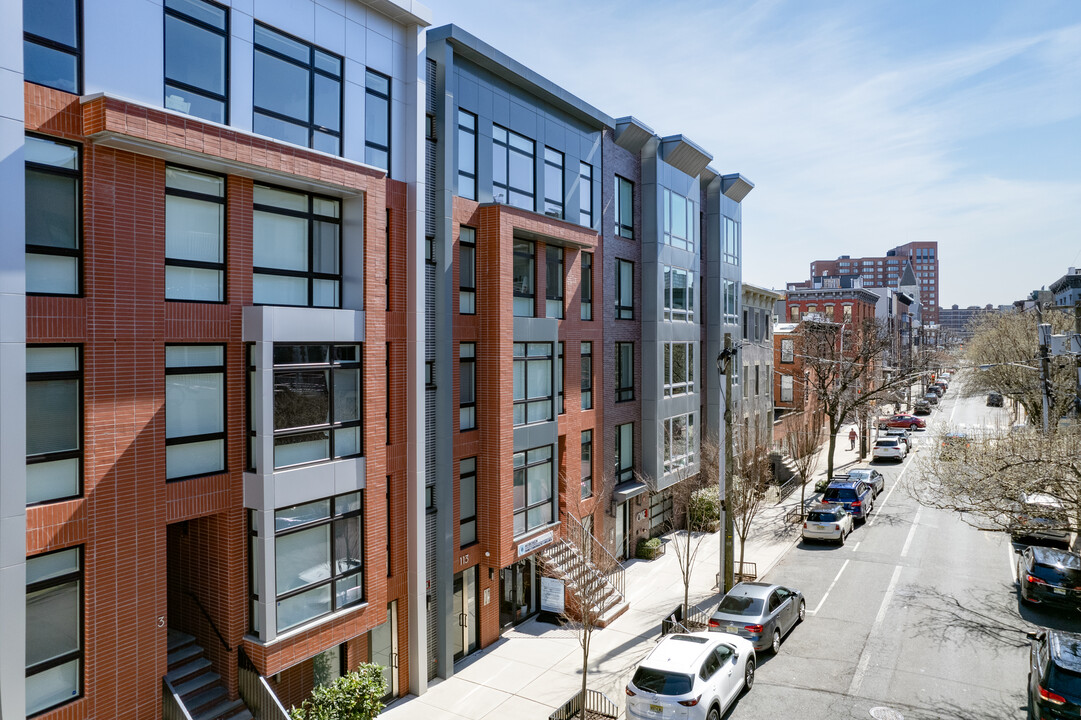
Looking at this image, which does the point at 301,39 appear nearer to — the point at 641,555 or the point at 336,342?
the point at 336,342

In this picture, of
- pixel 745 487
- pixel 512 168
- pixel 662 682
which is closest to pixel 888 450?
pixel 745 487

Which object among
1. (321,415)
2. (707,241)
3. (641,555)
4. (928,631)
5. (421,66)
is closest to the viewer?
(321,415)

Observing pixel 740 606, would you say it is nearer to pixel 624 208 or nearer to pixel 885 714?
pixel 885 714

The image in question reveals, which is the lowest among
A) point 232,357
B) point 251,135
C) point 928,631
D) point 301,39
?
point 928,631

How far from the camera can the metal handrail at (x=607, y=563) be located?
734 inches

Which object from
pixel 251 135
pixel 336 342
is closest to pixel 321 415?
pixel 336 342

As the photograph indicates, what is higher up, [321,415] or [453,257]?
[453,257]

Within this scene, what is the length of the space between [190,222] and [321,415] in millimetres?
3937

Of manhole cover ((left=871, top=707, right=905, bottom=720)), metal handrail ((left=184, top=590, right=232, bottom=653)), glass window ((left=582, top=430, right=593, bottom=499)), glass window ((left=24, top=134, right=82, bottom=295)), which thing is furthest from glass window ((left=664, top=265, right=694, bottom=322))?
glass window ((left=24, top=134, right=82, bottom=295))

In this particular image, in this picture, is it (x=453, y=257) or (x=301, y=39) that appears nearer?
(x=301, y=39)

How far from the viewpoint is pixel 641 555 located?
2458cm

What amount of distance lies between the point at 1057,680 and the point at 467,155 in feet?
52.8

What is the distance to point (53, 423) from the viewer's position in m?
9.28

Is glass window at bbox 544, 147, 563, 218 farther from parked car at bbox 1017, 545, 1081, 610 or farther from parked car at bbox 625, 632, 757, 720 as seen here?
parked car at bbox 1017, 545, 1081, 610
